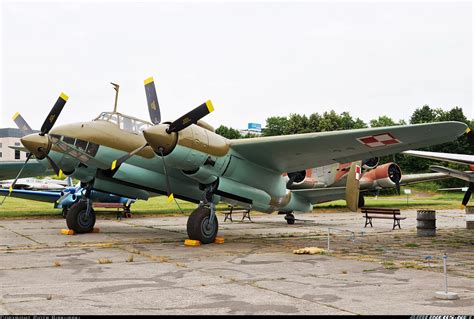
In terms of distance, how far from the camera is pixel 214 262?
37.2 feet

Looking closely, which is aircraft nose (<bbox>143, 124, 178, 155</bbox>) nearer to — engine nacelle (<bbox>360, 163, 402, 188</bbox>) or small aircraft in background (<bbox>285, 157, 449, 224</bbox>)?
small aircraft in background (<bbox>285, 157, 449, 224</bbox>)

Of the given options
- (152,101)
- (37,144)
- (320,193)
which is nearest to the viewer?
(152,101)

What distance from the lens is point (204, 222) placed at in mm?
15109

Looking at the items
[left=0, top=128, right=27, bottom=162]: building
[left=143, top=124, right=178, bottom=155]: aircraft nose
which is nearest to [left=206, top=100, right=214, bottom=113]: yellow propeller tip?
[left=143, top=124, right=178, bottom=155]: aircraft nose

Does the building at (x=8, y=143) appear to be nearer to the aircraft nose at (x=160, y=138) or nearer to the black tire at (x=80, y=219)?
the black tire at (x=80, y=219)

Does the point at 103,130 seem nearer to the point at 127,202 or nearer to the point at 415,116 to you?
the point at 127,202

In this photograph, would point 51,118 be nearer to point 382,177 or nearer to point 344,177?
point 344,177

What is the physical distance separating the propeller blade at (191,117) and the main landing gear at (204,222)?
254 cm

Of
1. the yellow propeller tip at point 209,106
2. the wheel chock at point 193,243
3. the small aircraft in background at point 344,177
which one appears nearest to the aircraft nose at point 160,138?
the yellow propeller tip at point 209,106

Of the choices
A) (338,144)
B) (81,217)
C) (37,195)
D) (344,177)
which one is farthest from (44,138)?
(344,177)

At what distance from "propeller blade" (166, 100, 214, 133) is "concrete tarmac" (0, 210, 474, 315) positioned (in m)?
3.38

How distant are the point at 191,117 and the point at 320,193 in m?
9.74

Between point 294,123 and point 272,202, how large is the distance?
60667mm

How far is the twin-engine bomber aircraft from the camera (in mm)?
13648
